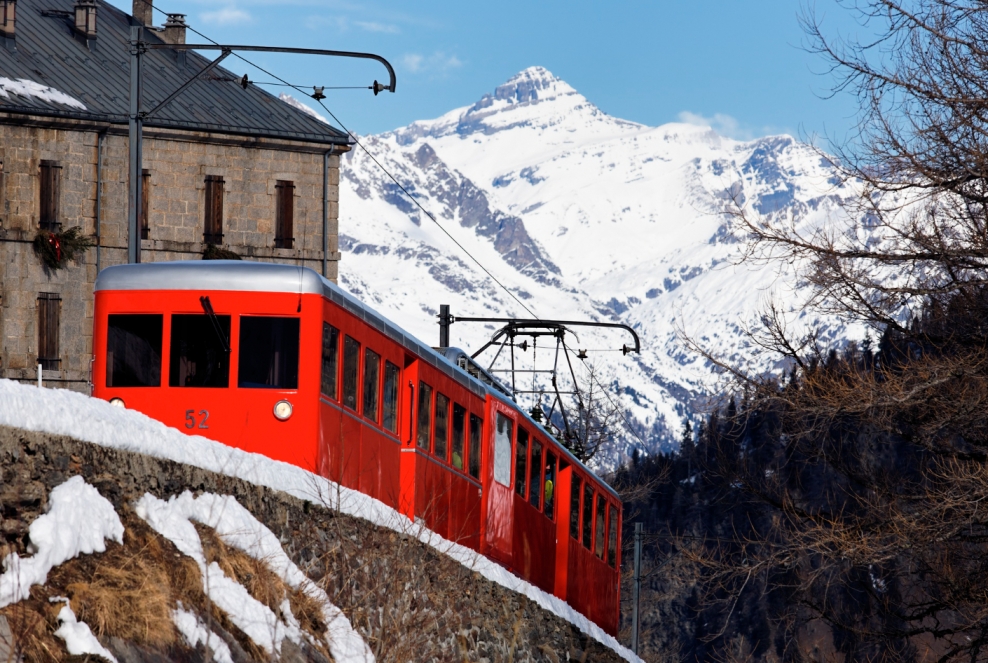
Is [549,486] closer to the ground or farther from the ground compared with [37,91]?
closer to the ground

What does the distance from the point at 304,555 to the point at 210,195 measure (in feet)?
114

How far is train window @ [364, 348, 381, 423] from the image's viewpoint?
14.3 m

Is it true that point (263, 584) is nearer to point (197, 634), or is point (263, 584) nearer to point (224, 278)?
point (197, 634)

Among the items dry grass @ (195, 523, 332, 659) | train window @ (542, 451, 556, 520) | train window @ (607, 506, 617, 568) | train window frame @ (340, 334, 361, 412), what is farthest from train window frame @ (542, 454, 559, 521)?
dry grass @ (195, 523, 332, 659)

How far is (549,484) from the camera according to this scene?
19922 millimetres

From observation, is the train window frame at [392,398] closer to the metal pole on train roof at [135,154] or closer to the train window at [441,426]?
the train window at [441,426]

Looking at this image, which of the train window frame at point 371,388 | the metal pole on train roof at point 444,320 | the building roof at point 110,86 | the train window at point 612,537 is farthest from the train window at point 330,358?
the building roof at point 110,86

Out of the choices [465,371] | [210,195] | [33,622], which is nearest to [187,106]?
[210,195]

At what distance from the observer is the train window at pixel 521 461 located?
18578mm

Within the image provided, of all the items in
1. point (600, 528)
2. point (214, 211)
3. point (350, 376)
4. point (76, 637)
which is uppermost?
point (214, 211)

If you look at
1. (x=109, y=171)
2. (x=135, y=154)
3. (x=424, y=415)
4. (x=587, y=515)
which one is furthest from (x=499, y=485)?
(x=109, y=171)

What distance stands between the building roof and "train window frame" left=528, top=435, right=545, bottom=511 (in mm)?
24925

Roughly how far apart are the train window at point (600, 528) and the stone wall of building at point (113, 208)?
21.4 meters

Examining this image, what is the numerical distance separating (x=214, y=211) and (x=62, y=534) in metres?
37.5
